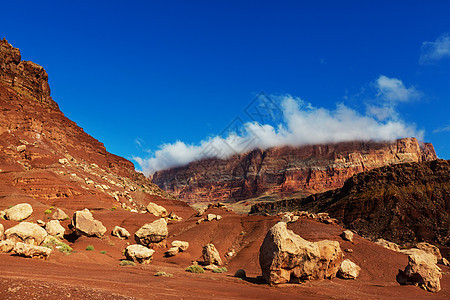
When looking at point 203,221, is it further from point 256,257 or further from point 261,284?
point 261,284

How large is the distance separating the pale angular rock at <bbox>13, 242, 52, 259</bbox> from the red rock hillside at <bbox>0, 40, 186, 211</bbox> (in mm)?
21020

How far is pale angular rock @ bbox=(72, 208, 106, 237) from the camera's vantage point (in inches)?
1059

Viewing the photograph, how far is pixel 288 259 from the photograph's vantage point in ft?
47.9

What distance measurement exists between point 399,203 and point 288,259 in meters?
79.3

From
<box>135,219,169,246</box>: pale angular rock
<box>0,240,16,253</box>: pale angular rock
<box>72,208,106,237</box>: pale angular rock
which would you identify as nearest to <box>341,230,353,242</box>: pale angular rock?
<box>135,219,169,246</box>: pale angular rock

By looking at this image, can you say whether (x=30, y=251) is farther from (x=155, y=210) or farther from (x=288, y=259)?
(x=155, y=210)

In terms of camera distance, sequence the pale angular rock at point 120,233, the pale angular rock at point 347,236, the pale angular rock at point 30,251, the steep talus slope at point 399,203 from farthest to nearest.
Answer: the steep talus slope at point 399,203 → the pale angular rock at point 120,233 → the pale angular rock at point 347,236 → the pale angular rock at point 30,251

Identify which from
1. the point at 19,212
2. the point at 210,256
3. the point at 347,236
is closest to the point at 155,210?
the point at 19,212

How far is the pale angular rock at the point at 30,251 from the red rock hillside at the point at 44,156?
2102 centimetres

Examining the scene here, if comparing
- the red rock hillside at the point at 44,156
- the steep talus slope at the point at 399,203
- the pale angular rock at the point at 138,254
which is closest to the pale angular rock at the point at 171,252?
the pale angular rock at the point at 138,254

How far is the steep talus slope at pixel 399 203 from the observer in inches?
2724

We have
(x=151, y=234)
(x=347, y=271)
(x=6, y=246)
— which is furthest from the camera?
(x=151, y=234)

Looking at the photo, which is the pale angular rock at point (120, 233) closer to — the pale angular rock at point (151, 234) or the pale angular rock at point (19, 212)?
the pale angular rock at point (151, 234)

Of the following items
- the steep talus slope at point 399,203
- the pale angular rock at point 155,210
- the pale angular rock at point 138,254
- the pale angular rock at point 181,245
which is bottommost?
the pale angular rock at point 138,254
